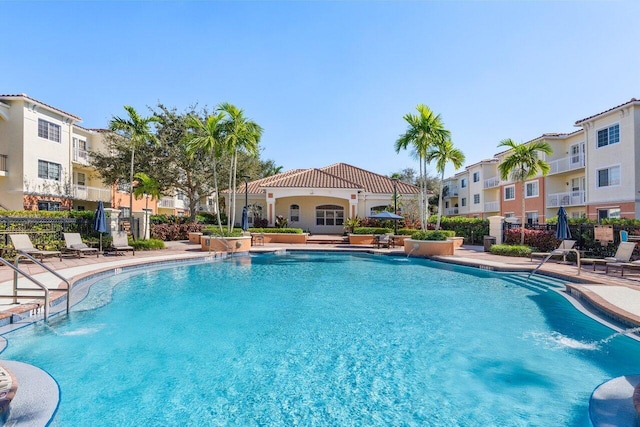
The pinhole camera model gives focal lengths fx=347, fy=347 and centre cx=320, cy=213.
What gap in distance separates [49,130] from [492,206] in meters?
42.8

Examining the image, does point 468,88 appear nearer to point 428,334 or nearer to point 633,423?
point 428,334

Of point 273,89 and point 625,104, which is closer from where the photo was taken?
point 273,89

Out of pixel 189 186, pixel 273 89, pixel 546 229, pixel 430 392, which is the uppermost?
pixel 273 89

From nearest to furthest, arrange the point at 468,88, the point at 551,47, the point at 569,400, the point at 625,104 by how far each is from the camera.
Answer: the point at 569,400
the point at 551,47
the point at 468,88
the point at 625,104

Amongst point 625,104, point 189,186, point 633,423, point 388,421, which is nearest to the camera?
point 633,423

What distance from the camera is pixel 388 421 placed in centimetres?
376

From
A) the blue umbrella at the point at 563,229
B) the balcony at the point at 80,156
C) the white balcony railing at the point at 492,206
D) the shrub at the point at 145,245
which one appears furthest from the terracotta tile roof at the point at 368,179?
the balcony at the point at 80,156

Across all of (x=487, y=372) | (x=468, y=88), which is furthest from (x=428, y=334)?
(x=468, y=88)

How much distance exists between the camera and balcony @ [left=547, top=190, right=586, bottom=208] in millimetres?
27703

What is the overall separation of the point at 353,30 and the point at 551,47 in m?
7.53

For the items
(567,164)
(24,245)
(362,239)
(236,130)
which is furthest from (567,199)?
(24,245)

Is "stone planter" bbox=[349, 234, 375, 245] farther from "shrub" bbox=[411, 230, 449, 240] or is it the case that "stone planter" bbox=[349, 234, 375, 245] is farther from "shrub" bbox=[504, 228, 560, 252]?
"shrub" bbox=[504, 228, 560, 252]

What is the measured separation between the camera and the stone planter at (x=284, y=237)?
971 inches

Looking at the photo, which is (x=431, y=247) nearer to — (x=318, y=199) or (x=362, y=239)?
(x=362, y=239)
